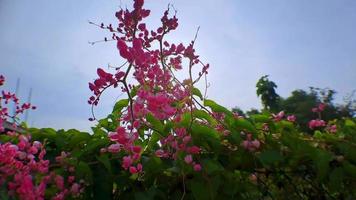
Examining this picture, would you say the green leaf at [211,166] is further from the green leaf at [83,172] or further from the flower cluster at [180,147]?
the green leaf at [83,172]

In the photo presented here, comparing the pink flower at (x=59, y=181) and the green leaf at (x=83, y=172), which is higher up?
the green leaf at (x=83, y=172)

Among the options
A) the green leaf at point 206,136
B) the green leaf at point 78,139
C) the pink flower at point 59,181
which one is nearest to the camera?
the pink flower at point 59,181

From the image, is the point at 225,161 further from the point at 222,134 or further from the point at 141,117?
the point at 141,117

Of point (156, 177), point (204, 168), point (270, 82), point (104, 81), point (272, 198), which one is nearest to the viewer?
point (104, 81)

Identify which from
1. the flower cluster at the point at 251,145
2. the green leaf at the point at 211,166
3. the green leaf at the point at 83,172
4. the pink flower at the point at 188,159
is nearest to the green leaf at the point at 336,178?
the flower cluster at the point at 251,145

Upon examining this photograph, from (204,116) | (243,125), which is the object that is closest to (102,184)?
(204,116)

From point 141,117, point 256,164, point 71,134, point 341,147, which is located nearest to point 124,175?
point 141,117

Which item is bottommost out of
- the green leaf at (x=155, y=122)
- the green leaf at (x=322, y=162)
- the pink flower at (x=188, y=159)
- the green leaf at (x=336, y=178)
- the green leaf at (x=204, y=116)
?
the green leaf at (x=336, y=178)

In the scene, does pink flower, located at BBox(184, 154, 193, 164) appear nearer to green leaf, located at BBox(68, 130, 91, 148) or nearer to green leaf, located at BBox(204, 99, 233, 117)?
green leaf, located at BBox(204, 99, 233, 117)

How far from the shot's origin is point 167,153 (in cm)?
153

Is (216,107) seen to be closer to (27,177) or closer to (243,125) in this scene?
(243,125)

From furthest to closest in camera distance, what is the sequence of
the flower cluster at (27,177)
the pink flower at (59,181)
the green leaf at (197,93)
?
the green leaf at (197,93), the pink flower at (59,181), the flower cluster at (27,177)

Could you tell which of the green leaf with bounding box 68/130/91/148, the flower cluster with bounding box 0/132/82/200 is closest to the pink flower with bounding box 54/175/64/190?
the flower cluster with bounding box 0/132/82/200

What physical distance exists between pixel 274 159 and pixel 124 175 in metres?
0.61
